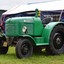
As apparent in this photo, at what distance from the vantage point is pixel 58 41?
1023cm

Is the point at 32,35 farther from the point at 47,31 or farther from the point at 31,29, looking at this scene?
the point at 47,31

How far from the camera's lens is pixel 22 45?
368 inches

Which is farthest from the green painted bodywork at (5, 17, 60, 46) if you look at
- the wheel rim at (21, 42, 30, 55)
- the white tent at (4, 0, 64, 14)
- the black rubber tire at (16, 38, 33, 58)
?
the white tent at (4, 0, 64, 14)

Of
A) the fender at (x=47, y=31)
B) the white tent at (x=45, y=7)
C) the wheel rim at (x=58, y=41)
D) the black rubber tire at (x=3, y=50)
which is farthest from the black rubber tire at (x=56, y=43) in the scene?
the white tent at (x=45, y=7)

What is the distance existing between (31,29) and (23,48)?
0.75 metres

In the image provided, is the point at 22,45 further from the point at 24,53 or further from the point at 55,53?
the point at 55,53

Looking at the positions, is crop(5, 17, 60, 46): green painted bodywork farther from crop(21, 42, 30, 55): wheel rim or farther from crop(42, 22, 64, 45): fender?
crop(21, 42, 30, 55): wheel rim

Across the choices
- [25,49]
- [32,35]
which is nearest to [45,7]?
[32,35]

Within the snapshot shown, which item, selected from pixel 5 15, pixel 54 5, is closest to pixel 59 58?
pixel 54 5

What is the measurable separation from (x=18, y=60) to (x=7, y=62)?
18.9 inches

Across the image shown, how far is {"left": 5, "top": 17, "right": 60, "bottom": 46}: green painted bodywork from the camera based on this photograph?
9586 mm

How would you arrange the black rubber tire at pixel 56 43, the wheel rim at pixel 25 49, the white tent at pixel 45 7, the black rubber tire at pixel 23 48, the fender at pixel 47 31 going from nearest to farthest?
1. the black rubber tire at pixel 23 48
2. the wheel rim at pixel 25 49
3. the fender at pixel 47 31
4. the black rubber tire at pixel 56 43
5. the white tent at pixel 45 7

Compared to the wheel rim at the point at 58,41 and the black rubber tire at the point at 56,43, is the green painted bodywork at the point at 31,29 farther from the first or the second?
the wheel rim at the point at 58,41

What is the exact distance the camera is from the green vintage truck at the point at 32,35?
942 cm
